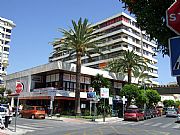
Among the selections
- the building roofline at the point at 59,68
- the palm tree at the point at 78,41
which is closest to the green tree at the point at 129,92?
the building roofline at the point at 59,68

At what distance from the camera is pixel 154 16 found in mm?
5867

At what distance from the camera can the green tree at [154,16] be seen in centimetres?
579

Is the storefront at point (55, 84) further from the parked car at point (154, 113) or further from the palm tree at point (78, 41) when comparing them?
the parked car at point (154, 113)

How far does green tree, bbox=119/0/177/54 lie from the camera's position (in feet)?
19.0

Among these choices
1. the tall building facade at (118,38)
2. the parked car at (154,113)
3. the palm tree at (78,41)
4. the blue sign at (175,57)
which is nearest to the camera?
the blue sign at (175,57)

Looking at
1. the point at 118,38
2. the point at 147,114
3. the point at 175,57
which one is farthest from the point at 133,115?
the point at 118,38

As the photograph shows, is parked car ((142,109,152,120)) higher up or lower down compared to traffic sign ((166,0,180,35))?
lower down

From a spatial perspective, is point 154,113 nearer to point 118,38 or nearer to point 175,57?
point 118,38

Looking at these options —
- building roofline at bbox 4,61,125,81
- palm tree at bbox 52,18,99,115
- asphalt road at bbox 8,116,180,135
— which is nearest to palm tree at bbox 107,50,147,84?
building roofline at bbox 4,61,125,81

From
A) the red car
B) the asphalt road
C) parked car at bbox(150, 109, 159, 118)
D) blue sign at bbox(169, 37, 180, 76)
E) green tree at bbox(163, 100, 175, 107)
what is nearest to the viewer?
blue sign at bbox(169, 37, 180, 76)

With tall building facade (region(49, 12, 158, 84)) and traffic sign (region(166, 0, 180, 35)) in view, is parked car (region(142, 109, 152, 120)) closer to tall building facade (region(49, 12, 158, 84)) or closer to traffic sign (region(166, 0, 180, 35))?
traffic sign (region(166, 0, 180, 35))

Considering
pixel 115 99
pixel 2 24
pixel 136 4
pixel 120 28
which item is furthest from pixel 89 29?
pixel 2 24

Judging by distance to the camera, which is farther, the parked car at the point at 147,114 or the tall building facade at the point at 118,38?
the tall building facade at the point at 118,38

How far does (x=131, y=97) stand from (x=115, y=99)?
3050 millimetres
